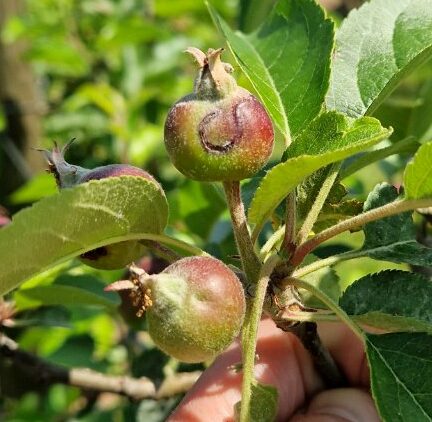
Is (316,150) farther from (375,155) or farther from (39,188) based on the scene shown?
(39,188)

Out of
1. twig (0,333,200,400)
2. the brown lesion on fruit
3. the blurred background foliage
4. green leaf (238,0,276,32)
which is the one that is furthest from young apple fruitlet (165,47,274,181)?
the blurred background foliage

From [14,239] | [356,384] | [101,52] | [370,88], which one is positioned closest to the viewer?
[14,239]

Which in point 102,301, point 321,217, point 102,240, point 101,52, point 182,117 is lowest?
point 101,52

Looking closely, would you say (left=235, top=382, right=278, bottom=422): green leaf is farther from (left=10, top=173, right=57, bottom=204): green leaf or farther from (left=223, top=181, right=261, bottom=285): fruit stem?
(left=10, top=173, right=57, bottom=204): green leaf

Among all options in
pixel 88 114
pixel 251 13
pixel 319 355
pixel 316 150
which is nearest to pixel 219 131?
pixel 316 150

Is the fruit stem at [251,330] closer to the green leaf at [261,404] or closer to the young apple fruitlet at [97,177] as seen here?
the green leaf at [261,404]

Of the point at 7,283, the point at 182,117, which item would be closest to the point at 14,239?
the point at 7,283

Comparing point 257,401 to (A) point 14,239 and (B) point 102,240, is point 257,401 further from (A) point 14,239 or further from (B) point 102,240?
→ (A) point 14,239
